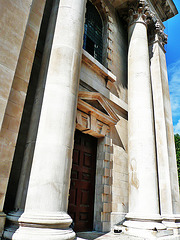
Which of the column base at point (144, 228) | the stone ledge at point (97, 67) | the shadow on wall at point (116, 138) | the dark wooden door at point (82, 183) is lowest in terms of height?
the column base at point (144, 228)

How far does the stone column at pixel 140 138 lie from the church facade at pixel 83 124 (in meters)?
0.04

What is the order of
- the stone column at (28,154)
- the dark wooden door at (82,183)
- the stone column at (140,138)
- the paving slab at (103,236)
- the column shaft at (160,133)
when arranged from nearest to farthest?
the stone column at (28,154) → the paving slab at (103,236) → the dark wooden door at (82,183) → the stone column at (140,138) → the column shaft at (160,133)

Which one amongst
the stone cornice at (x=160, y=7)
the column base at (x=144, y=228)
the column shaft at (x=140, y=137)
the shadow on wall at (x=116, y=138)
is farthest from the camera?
the stone cornice at (x=160, y=7)

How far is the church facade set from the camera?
455 cm

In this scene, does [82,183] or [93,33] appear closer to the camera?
[82,183]

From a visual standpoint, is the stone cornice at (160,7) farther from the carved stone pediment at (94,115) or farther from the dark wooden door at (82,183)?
the dark wooden door at (82,183)

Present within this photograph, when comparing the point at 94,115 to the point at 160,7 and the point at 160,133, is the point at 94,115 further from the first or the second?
the point at 160,7

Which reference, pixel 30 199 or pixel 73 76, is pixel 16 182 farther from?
pixel 73 76

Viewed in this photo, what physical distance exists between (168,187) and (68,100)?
674 cm

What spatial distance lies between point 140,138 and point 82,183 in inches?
122

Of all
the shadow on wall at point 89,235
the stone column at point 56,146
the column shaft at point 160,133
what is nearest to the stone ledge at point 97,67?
the stone column at point 56,146

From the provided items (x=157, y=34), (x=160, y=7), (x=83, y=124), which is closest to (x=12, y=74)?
(x=83, y=124)

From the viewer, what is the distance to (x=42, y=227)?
4.23 m

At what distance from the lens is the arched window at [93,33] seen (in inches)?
421
